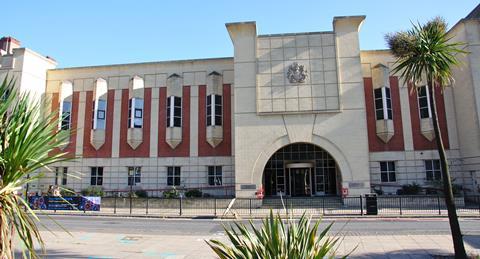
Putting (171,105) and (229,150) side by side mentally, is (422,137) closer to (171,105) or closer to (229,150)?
(229,150)

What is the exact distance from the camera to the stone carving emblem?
29531 millimetres

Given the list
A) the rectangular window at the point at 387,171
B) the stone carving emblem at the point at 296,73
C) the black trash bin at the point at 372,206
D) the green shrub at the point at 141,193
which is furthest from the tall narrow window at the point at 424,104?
the green shrub at the point at 141,193

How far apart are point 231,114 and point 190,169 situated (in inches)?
254

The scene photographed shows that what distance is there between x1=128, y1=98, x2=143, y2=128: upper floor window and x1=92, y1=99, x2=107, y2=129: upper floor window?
9.09ft

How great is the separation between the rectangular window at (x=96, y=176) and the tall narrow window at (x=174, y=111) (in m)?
8.32

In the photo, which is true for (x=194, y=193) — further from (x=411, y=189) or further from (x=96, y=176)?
(x=411, y=189)

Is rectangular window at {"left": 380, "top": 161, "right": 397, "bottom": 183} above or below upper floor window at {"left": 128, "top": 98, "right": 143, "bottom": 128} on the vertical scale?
below

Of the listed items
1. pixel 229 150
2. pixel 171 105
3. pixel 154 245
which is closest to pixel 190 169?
pixel 229 150

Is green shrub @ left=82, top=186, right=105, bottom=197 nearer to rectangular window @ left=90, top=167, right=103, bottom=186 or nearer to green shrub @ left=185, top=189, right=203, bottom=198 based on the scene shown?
rectangular window @ left=90, top=167, right=103, bottom=186

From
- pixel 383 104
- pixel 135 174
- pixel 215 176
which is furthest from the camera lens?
pixel 135 174

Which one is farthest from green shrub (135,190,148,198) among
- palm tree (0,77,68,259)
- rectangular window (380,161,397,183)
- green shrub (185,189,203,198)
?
palm tree (0,77,68,259)

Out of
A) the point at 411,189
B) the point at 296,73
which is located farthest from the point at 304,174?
the point at 296,73

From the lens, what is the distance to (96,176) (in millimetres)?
34625

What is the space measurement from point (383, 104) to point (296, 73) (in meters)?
8.61
